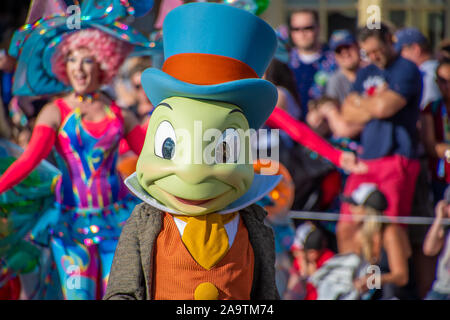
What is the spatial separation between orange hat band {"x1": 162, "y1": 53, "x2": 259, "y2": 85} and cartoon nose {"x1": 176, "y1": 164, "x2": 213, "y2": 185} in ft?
1.02

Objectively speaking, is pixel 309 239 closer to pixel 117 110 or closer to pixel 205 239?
pixel 117 110

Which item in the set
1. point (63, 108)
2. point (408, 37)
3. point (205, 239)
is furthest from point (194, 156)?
point (408, 37)

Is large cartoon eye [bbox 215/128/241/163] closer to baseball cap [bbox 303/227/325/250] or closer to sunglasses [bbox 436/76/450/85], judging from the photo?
baseball cap [bbox 303/227/325/250]

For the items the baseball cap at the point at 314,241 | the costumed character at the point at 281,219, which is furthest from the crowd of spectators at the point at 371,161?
the costumed character at the point at 281,219

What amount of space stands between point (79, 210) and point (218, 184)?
1430 millimetres

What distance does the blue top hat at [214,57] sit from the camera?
269cm

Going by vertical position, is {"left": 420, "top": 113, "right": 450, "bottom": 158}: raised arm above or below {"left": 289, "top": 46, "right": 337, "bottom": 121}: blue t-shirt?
below

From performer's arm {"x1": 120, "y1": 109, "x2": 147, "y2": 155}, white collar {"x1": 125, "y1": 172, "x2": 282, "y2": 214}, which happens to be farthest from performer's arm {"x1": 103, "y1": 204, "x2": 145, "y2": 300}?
performer's arm {"x1": 120, "y1": 109, "x2": 147, "y2": 155}

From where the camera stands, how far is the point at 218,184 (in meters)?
2.68

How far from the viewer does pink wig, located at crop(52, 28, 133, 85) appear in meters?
3.94

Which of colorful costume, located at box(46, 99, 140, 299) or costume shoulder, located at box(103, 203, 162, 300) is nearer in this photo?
costume shoulder, located at box(103, 203, 162, 300)

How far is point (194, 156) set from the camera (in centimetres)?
264

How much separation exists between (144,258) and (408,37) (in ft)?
10.8

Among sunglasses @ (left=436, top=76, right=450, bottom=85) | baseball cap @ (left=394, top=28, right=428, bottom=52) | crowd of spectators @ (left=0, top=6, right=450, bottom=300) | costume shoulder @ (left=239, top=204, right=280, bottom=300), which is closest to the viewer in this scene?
costume shoulder @ (left=239, top=204, right=280, bottom=300)
